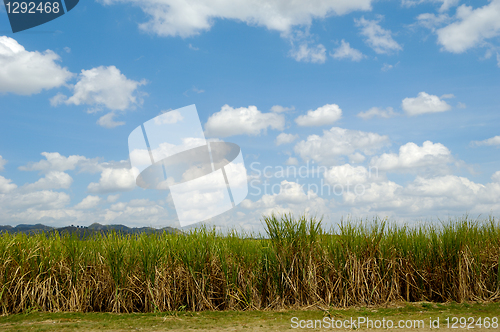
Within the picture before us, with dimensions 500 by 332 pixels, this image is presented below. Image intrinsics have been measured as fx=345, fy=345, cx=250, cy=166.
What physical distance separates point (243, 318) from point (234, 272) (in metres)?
1.15

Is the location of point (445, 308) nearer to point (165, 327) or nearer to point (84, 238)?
point (165, 327)

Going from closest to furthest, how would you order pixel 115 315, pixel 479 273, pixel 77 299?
pixel 115 315
pixel 77 299
pixel 479 273

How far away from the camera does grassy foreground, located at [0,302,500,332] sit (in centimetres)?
570

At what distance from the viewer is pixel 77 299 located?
Answer: 713cm

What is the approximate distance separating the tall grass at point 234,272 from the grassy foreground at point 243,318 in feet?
1.78

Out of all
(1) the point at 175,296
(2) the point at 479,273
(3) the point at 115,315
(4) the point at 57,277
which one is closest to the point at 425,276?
(2) the point at 479,273

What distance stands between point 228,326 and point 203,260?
1.84 meters

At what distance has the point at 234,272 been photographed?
7219 mm
